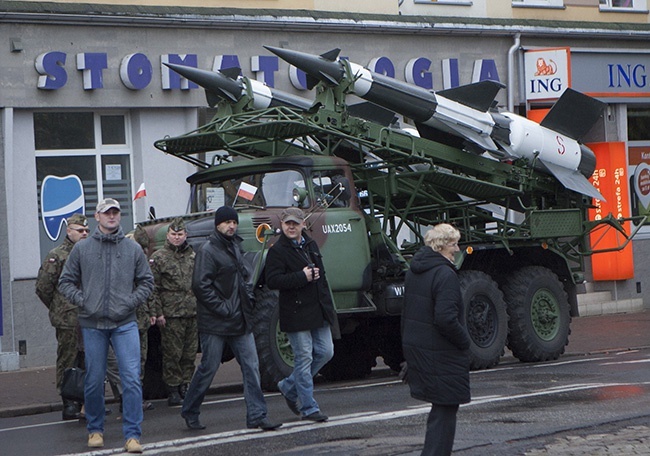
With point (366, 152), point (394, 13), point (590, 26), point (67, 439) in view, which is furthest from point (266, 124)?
point (590, 26)

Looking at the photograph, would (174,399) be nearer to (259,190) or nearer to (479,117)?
(259,190)

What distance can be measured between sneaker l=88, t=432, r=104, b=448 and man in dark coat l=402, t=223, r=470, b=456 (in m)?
2.97

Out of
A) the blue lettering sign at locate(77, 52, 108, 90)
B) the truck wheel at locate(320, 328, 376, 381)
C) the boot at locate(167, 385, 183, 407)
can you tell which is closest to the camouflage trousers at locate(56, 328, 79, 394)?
the boot at locate(167, 385, 183, 407)

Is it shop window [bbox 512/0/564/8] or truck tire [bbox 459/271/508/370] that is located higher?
shop window [bbox 512/0/564/8]

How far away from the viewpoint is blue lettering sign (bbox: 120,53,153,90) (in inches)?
763

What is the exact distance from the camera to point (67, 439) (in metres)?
10.7

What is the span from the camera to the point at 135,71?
19.5m

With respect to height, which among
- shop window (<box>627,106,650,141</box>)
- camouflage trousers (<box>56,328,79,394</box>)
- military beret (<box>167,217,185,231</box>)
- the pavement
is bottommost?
the pavement

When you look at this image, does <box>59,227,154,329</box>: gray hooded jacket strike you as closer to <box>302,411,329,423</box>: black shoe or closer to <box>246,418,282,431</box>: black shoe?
<box>246,418,282,431</box>: black shoe

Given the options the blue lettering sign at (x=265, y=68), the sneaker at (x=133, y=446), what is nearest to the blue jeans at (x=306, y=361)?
the sneaker at (x=133, y=446)

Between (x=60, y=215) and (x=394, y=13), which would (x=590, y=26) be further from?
(x=60, y=215)

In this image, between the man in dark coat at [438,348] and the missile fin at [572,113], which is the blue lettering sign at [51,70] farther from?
the man in dark coat at [438,348]

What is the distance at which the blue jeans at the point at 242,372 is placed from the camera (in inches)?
408

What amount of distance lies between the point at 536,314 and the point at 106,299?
25.4 feet
